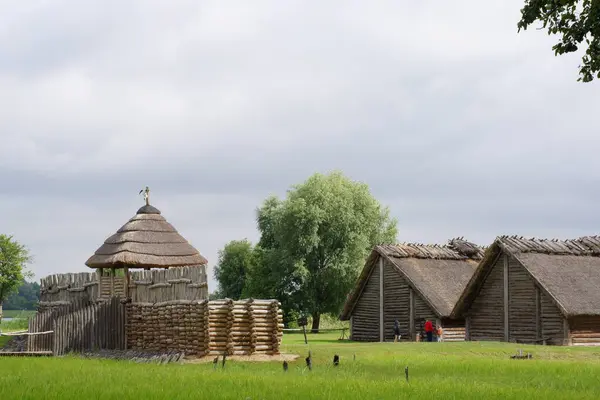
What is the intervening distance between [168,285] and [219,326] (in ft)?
9.81

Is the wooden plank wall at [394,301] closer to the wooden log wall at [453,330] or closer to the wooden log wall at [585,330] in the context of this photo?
the wooden log wall at [453,330]

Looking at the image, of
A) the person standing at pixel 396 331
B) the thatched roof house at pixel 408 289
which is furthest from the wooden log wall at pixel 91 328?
the thatched roof house at pixel 408 289

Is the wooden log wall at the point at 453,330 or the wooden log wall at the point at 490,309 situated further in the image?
the wooden log wall at the point at 453,330

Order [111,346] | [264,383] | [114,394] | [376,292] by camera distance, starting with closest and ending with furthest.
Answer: [114,394] < [264,383] < [111,346] < [376,292]

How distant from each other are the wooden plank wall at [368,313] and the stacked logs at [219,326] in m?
21.5

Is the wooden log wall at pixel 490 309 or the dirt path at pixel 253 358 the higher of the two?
the wooden log wall at pixel 490 309

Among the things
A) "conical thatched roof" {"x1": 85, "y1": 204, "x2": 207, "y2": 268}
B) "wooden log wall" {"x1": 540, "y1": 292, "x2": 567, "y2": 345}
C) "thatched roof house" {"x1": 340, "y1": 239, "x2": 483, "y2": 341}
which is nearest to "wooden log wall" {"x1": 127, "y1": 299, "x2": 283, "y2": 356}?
"conical thatched roof" {"x1": 85, "y1": 204, "x2": 207, "y2": 268}

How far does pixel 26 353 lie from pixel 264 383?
21.6 metres

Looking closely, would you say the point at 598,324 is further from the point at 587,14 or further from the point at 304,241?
the point at 304,241

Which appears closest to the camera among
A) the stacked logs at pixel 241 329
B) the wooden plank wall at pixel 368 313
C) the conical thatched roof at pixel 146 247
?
the stacked logs at pixel 241 329

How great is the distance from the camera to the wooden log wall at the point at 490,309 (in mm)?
46656

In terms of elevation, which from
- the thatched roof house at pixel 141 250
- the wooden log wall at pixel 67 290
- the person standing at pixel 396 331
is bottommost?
the person standing at pixel 396 331

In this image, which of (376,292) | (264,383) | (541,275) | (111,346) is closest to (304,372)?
(264,383)

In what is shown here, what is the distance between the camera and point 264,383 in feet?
68.0
